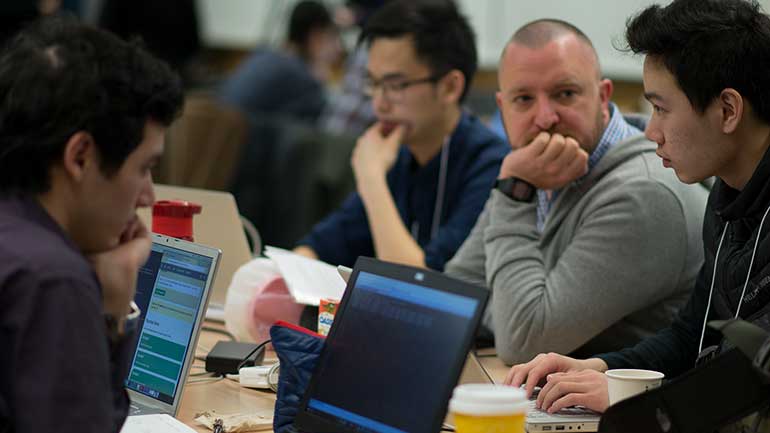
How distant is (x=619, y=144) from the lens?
7.59 feet

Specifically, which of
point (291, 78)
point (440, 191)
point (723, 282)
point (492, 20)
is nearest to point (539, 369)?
point (723, 282)

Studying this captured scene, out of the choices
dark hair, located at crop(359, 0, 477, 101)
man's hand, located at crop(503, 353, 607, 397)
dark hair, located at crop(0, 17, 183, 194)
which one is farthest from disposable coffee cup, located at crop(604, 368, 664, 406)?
dark hair, located at crop(359, 0, 477, 101)

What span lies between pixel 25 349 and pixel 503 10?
4.37 metres

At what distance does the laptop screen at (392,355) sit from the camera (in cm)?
143

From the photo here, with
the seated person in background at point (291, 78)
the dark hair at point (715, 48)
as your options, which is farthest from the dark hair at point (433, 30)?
the seated person in background at point (291, 78)

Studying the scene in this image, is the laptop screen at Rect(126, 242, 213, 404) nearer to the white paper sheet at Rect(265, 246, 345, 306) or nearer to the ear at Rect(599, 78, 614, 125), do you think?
the white paper sheet at Rect(265, 246, 345, 306)

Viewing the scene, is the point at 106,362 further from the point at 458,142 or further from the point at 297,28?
the point at 297,28

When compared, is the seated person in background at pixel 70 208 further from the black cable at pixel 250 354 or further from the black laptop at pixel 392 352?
the black cable at pixel 250 354

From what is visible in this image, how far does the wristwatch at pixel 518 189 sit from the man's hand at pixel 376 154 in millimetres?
769

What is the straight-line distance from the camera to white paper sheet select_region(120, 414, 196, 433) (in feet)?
5.65

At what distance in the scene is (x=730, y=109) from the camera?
71.2 inches

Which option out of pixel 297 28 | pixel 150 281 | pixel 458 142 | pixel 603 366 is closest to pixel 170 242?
pixel 150 281

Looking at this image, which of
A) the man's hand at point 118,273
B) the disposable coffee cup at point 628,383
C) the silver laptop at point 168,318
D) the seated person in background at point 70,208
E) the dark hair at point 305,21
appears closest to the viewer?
the seated person in background at point 70,208

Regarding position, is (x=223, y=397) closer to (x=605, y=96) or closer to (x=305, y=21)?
(x=605, y=96)
